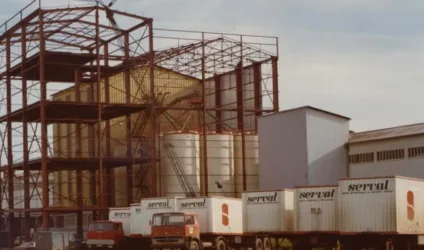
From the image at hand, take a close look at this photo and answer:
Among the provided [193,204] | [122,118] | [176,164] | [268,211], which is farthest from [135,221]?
[122,118]

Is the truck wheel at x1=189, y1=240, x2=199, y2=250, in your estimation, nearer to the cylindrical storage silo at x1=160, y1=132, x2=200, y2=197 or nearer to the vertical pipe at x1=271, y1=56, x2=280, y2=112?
the cylindrical storage silo at x1=160, y1=132, x2=200, y2=197

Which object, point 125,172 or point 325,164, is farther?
point 125,172

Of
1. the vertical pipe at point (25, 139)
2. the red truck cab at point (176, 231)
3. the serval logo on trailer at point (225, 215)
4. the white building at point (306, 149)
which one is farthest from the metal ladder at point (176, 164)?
the red truck cab at point (176, 231)

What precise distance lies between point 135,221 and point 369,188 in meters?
19.9

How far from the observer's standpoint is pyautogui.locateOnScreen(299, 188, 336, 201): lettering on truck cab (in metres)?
44.0

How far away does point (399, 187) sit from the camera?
4131cm

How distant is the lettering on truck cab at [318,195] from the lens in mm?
43969

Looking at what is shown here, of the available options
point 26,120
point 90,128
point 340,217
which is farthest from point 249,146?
point 340,217

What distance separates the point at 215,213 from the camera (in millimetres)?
52469

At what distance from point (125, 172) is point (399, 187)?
39.4m

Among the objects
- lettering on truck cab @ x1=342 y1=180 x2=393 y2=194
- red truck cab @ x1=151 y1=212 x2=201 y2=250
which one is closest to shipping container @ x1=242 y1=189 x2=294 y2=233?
red truck cab @ x1=151 y1=212 x2=201 y2=250

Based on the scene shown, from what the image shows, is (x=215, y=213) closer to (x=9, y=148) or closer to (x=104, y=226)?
(x=104, y=226)

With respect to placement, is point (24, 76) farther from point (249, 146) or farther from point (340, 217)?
point (340, 217)

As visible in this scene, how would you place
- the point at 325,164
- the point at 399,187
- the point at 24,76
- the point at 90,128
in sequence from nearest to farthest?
the point at 399,187 → the point at 325,164 → the point at 24,76 → the point at 90,128
